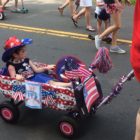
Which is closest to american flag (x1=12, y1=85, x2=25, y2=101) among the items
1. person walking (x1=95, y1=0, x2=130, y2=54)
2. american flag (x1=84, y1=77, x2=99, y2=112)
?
american flag (x1=84, y1=77, x2=99, y2=112)

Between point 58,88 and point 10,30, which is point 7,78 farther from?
point 10,30

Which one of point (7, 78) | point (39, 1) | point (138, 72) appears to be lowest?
point (39, 1)

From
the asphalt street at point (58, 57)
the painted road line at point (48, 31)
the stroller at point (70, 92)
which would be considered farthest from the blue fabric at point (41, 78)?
the painted road line at point (48, 31)

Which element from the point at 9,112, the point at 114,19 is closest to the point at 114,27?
the point at 114,19

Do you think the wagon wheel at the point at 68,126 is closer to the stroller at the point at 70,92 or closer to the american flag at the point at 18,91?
the stroller at the point at 70,92

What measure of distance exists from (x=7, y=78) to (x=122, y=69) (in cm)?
239

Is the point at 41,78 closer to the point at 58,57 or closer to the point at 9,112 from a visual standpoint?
the point at 9,112

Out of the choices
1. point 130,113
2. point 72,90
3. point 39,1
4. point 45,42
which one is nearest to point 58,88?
point 72,90

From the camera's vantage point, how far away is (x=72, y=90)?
3.92m

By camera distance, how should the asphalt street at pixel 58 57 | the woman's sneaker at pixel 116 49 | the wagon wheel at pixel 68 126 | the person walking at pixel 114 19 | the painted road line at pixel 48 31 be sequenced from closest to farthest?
the wagon wheel at pixel 68 126, the asphalt street at pixel 58 57, the person walking at pixel 114 19, the woman's sneaker at pixel 116 49, the painted road line at pixel 48 31

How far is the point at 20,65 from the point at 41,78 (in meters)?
0.27

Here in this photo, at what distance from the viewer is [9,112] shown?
4.42 m

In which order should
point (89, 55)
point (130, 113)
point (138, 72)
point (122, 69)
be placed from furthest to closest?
point (89, 55) → point (122, 69) → point (130, 113) → point (138, 72)

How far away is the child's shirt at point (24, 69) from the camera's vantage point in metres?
4.48
